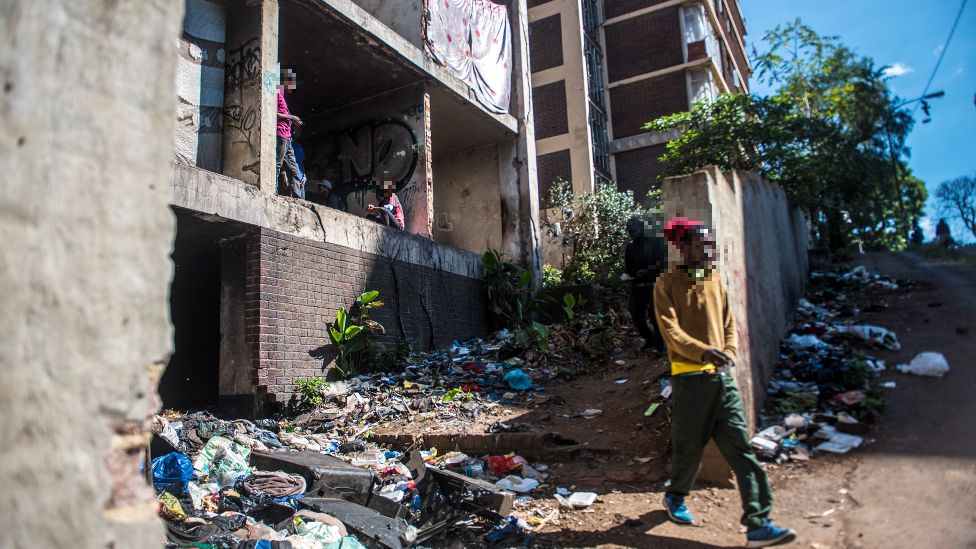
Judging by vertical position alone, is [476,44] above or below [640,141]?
below

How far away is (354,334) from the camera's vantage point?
6867 millimetres

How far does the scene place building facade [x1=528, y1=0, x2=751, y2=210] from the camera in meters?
21.2

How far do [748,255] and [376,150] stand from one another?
20.4 ft

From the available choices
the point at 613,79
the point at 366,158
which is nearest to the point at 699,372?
the point at 366,158

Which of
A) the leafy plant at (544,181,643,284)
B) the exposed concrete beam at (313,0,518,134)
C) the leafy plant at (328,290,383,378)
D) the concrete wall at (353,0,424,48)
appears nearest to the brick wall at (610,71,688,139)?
the leafy plant at (544,181,643,284)

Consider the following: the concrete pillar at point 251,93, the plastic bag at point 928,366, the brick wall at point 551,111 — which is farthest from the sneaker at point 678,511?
A: the brick wall at point 551,111

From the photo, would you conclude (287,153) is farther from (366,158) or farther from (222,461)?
(222,461)

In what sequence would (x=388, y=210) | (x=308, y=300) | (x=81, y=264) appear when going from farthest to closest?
(x=388, y=210)
(x=308, y=300)
(x=81, y=264)

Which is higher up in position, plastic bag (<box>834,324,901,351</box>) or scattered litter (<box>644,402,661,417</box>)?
plastic bag (<box>834,324,901,351</box>)

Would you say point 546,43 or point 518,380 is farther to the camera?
point 546,43

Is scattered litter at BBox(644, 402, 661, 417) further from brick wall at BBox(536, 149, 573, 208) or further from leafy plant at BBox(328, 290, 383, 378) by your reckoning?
brick wall at BBox(536, 149, 573, 208)

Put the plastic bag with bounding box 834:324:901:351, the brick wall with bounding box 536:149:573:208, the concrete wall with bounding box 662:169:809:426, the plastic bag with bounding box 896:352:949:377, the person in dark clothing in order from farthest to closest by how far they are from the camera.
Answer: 1. the brick wall with bounding box 536:149:573:208
2. the plastic bag with bounding box 834:324:901:351
3. the person in dark clothing
4. the plastic bag with bounding box 896:352:949:377
5. the concrete wall with bounding box 662:169:809:426

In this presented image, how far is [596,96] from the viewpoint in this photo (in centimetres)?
2317

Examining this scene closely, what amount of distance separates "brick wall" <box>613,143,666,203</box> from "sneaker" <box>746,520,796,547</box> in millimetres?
20108
